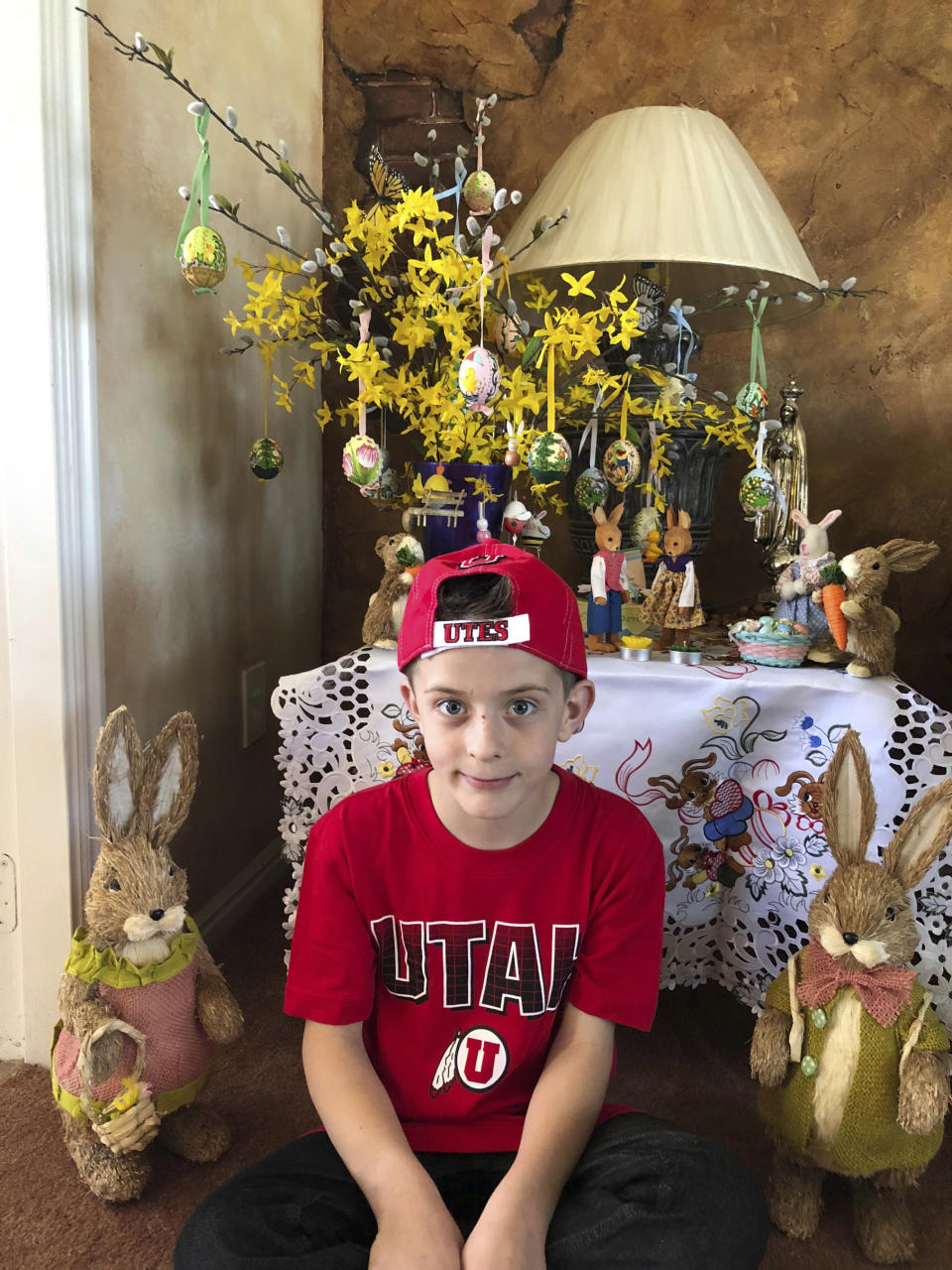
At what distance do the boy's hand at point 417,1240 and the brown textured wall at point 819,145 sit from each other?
1208 mm

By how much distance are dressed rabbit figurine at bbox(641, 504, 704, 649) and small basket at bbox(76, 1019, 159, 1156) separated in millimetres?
779

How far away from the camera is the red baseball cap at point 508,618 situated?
0.82 metres

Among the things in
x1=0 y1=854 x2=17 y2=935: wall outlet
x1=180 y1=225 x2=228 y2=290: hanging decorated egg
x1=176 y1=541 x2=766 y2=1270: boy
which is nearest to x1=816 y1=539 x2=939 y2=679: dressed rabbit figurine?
x1=176 y1=541 x2=766 y2=1270: boy

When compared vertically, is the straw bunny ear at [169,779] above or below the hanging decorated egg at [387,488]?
below

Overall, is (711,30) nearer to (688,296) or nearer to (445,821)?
(688,296)

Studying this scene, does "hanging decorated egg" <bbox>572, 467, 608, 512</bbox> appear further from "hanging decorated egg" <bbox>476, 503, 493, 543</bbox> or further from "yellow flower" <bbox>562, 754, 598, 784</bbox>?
"yellow flower" <bbox>562, 754, 598, 784</bbox>

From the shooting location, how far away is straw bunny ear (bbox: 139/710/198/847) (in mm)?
1036

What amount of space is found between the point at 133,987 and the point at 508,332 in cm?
89

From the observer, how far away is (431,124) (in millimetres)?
1699

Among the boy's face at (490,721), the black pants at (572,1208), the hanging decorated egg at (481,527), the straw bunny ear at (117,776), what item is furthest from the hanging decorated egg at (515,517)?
the black pants at (572,1208)

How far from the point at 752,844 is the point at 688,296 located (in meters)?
0.94

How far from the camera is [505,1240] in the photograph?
28.3 inches

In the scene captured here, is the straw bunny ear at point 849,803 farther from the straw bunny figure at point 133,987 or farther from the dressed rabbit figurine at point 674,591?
the straw bunny figure at point 133,987

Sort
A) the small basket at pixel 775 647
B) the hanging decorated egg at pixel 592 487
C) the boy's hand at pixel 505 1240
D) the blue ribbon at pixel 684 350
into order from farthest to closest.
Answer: the blue ribbon at pixel 684 350, the hanging decorated egg at pixel 592 487, the small basket at pixel 775 647, the boy's hand at pixel 505 1240
